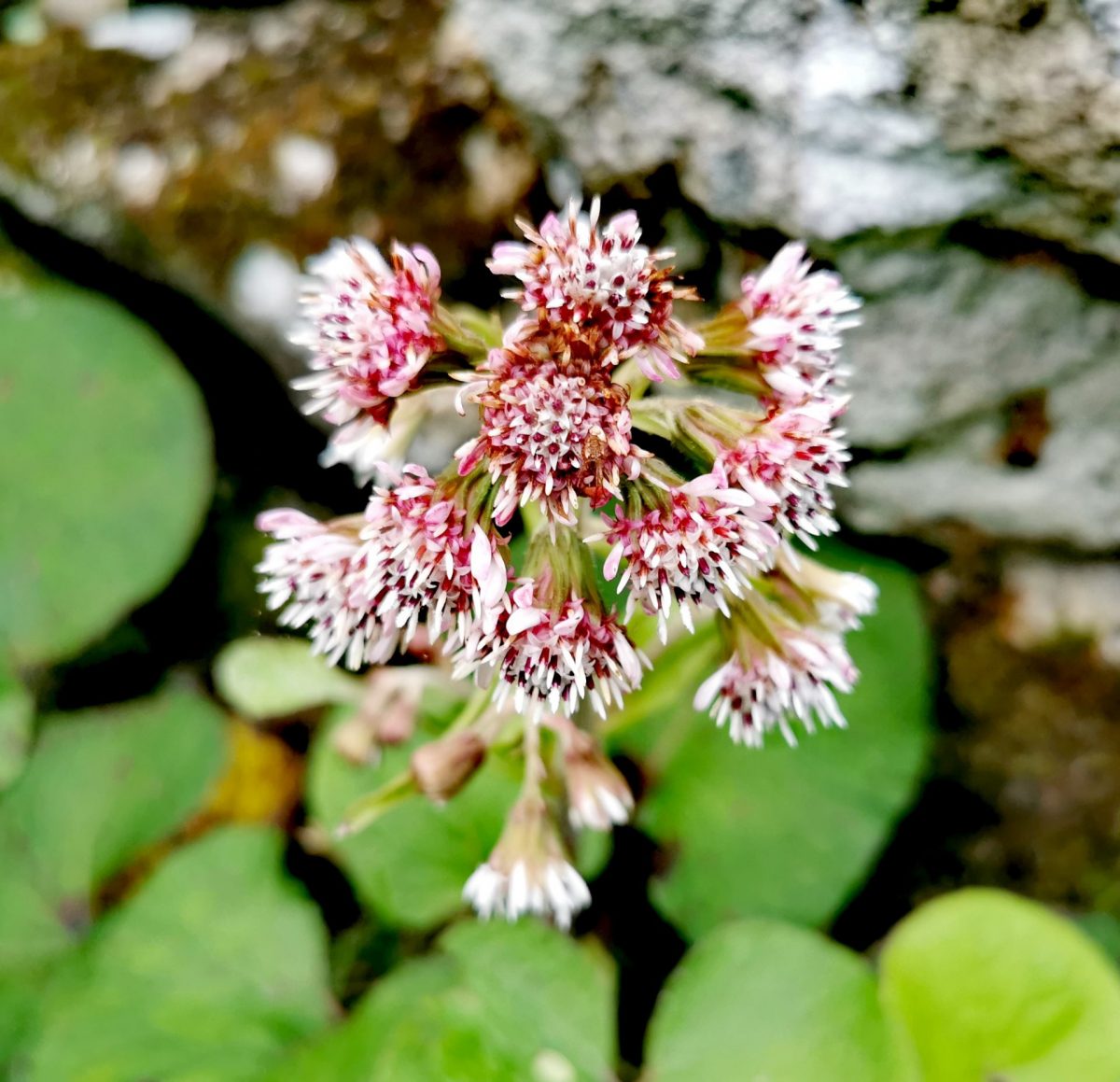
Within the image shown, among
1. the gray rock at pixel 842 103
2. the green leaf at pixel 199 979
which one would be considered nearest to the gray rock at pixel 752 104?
the gray rock at pixel 842 103

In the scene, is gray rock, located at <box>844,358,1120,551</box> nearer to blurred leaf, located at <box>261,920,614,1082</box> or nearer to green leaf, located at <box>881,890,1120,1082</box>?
green leaf, located at <box>881,890,1120,1082</box>

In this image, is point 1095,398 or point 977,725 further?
point 977,725

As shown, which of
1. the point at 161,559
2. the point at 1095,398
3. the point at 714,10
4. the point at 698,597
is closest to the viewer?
the point at 698,597

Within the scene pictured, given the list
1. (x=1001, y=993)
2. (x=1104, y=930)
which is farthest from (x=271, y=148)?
(x=1104, y=930)

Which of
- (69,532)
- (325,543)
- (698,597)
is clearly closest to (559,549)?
(698,597)

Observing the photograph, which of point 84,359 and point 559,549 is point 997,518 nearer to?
point 559,549

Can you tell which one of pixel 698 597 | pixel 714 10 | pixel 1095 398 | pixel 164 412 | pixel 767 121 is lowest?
pixel 164 412

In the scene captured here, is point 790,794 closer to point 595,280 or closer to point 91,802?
point 595,280
